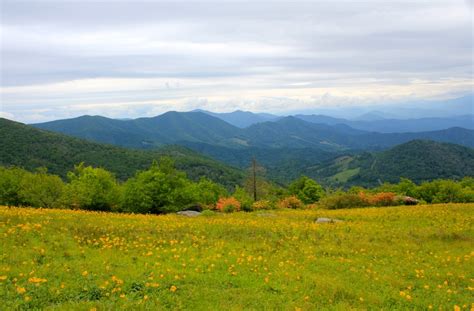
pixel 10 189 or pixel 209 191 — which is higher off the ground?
pixel 10 189

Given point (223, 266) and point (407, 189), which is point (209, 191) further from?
point (223, 266)

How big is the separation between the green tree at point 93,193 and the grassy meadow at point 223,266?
26350mm

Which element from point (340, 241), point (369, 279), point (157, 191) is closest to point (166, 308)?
point (369, 279)

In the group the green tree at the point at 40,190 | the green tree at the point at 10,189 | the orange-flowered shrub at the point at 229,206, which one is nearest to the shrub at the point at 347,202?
the orange-flowered shrub at the point at 229,206

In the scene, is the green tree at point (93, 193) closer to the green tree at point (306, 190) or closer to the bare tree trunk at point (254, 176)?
the bare tree trunk at point (254, 176)

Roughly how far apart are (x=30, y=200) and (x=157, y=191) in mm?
15068

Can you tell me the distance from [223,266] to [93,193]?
35.3m

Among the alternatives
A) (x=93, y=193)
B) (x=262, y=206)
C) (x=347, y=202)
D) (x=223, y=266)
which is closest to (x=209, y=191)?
(x=93, y=193)

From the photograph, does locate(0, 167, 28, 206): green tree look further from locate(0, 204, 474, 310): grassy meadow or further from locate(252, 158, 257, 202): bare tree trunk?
locate(252, 158, 257, 202): bare tree trunk

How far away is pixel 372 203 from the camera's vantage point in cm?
3522

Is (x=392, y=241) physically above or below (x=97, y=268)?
below

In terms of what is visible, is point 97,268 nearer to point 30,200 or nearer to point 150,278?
point 150,278

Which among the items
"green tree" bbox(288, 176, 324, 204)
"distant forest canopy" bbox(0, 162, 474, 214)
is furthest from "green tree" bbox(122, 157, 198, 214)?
"green tree" bbox(288, 176, 324, 204)

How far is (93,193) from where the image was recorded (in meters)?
43.6
